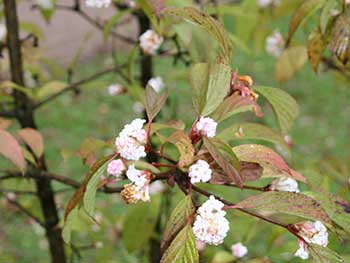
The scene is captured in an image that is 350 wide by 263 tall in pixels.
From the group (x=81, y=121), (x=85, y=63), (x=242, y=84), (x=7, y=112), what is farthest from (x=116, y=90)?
(x=85, y=63)

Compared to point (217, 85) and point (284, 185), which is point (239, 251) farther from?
point (217, 85)

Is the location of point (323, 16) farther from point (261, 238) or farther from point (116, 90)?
point (261, 238)

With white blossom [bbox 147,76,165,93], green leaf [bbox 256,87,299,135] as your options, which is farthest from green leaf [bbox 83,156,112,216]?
white blossom [bbox 147,76,165,93]

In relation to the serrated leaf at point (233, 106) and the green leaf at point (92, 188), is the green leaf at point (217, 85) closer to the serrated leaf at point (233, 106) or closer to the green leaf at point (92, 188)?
the serrated leaf at point (233, 106)

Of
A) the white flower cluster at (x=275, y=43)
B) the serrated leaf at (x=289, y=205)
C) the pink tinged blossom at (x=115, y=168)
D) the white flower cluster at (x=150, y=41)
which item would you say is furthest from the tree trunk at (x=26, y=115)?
the white flower cluster at (x=275, y=43)

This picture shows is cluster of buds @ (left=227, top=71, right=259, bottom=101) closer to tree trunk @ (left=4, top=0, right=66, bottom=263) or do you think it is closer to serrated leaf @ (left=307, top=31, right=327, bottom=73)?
serrated leaf @ (left=307, top=31, right=327, bottom=73)

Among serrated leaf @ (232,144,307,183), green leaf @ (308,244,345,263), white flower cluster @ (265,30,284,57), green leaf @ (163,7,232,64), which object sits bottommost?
white flower cluster @ (265,30,284,57)
